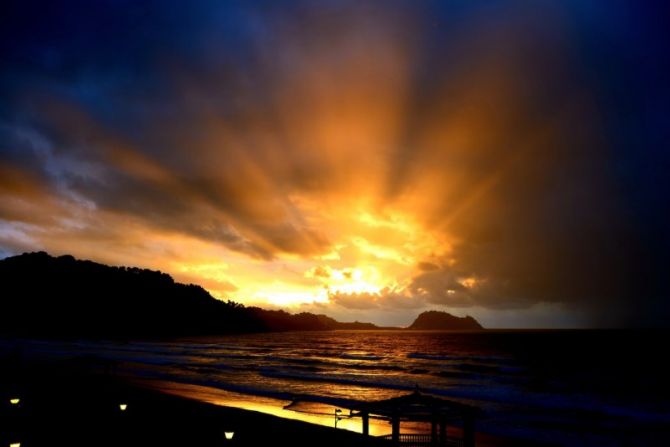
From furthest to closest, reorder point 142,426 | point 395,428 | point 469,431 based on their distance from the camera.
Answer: point 142,426, point 395,428, point 469,431

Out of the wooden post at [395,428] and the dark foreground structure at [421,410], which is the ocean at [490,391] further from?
the wooden post at [395,428]

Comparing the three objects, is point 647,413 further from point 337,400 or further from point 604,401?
point 337,400

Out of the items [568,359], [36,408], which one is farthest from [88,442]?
[568,359]

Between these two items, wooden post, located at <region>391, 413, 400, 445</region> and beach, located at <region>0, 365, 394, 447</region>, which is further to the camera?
wooden post, located at <region>391, 413, 400, 445</region>

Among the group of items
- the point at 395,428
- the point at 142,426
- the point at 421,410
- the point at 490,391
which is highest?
the point at 421,410

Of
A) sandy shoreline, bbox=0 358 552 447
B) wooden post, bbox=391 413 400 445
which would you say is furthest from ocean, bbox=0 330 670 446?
sandy shoreline, bbox=0 358 552 447

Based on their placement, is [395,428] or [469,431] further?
[395,428]

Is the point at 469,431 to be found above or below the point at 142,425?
above

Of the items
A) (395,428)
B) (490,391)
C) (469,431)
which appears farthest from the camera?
(490,391)

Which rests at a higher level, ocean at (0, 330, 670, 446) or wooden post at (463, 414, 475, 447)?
wooden post at (463, 414, 475, 447)

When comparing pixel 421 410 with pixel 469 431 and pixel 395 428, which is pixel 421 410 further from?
pixel 469 431

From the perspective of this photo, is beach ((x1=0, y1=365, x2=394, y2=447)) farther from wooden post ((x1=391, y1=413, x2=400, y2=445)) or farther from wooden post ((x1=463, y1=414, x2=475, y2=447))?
wooden post ((x1=463, y1=414, x2=475, y2=447))

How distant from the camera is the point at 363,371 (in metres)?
62.9

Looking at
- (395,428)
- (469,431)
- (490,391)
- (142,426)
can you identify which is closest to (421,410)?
(395,428)
